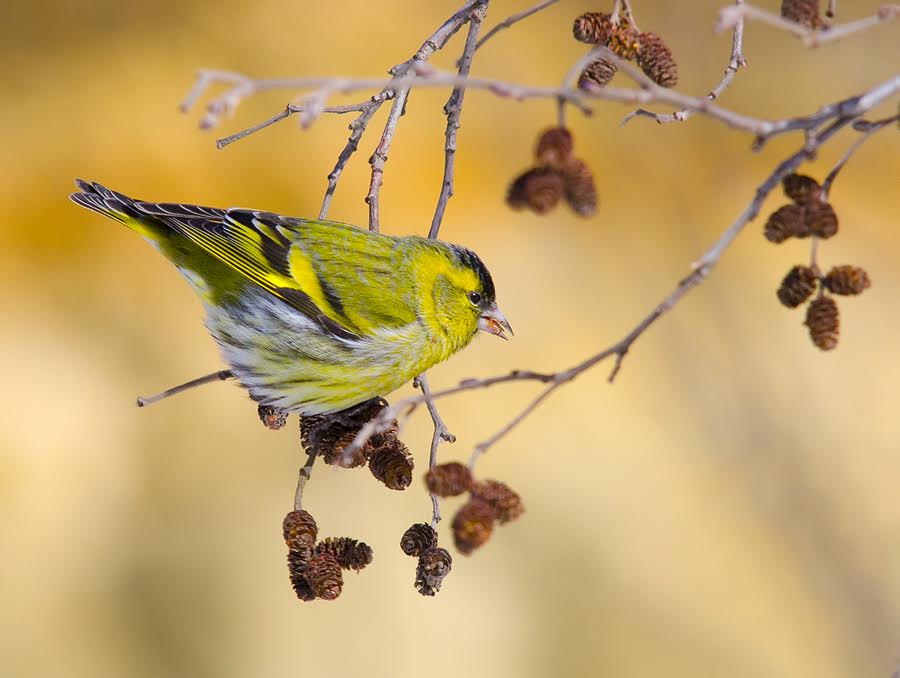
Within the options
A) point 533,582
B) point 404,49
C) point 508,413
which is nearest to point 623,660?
point 533,582

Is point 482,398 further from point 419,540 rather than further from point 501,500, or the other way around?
point 501,500

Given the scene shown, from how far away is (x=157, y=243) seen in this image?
2543 mm

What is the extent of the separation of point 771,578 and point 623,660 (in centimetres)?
59

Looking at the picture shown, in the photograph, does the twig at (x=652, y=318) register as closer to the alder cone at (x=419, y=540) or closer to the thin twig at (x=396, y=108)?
the alder cone at (x=419, y=540)

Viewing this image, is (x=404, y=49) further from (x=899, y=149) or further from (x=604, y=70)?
(x=604, y=70)

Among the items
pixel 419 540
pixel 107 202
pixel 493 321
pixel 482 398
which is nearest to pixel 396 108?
pixel 493 321

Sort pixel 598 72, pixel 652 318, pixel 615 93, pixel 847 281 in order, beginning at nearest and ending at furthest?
pixel 615 93, pixel 652 318, pixel 847 281, pixel 598 72

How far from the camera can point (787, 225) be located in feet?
5.09

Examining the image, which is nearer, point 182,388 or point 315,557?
point 315,557

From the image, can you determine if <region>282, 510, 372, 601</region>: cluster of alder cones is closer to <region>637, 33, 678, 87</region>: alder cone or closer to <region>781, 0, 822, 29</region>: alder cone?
<region>637, 33, 678, 87</region>: alder cone

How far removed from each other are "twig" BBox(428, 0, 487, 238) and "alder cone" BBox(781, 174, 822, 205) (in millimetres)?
634

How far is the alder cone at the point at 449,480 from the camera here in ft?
4.57

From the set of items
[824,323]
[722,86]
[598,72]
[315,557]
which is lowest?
[315,557]

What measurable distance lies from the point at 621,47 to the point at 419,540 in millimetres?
915
